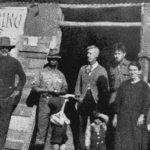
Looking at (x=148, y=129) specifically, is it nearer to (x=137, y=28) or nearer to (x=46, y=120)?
(x=46, y=120)

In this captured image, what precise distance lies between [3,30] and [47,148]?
2917mm

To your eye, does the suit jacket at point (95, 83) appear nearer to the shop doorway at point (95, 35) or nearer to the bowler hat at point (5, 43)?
the shop doorway at point (95, 35)

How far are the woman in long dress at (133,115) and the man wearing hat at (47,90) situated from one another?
1336 mm

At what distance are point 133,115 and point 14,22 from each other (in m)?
3.84

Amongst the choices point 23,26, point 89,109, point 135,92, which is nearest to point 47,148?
point 89,109

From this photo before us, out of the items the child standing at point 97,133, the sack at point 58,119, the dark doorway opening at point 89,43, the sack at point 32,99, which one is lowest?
the child standing at point 97,133

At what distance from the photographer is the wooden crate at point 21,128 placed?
7383 mm

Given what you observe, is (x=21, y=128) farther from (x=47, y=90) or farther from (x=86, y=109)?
(x=86, y=109)

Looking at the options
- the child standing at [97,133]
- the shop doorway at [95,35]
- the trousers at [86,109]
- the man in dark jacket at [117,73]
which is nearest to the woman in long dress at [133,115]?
the child standing at [97,133]

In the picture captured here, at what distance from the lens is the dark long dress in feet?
19.1

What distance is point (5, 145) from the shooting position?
7.41 m

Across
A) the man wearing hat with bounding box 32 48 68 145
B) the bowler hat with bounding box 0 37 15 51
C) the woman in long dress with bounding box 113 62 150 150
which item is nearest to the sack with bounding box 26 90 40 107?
the man wearing hat with bounding box 32 48 68 145

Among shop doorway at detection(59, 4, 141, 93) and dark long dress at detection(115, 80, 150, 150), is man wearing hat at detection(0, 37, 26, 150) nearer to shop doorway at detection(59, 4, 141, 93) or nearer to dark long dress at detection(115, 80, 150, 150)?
shop doorway at detection(59, 4, 141, 93)

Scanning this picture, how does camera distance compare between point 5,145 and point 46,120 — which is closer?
point 46,120
